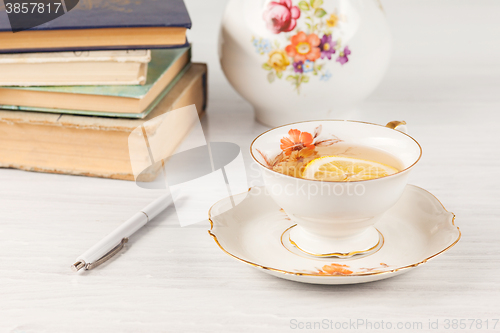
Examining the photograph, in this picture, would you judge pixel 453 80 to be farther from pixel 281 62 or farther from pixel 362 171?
pixel 362 171

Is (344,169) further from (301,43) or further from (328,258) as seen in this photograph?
(301,43)

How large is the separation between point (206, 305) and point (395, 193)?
19 cm

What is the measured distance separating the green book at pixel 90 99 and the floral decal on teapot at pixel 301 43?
169 mm

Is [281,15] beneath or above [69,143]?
above

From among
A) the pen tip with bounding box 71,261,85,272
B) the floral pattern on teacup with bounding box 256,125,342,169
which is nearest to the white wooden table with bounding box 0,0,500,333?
the pen tip with bounding box 71,261,85,272

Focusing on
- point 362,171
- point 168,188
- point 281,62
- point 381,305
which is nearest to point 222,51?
point 281,62

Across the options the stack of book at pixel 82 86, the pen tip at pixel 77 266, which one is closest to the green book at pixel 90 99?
the stack of book at pixel 82 86

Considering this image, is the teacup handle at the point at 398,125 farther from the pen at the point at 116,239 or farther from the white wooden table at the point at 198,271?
the pen at the point at 116,239

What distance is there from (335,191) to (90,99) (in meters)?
0.41

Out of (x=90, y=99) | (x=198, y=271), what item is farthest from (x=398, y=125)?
(x=90, y=99)

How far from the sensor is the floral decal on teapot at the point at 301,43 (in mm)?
756

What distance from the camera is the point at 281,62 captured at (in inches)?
30.6

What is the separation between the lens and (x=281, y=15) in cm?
76

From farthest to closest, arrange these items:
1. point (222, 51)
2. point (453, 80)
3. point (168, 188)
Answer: point (453, 80) < point (222, 51) < point (168, 188)
